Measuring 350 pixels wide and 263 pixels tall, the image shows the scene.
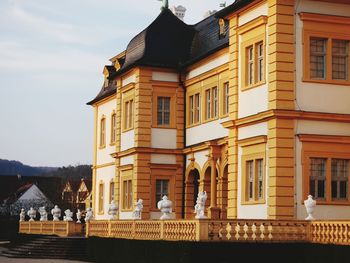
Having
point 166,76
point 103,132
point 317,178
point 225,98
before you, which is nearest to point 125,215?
point 166,76

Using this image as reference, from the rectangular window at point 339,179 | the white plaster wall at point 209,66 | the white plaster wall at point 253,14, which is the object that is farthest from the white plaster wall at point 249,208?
the white plaster wall at point 209,66

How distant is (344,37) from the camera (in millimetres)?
27938

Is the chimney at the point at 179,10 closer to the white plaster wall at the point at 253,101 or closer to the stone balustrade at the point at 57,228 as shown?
the stone balustrade at the point at 57,228

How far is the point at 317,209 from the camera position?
89.2 ft

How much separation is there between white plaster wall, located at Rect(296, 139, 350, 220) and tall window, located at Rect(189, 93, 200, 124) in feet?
38.1

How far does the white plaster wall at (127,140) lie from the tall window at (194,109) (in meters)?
3.16

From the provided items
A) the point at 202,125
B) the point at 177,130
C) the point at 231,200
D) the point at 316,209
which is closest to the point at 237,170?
the point at 231,200

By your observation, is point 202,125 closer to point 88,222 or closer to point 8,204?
point 88,222

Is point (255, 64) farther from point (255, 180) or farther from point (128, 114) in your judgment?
point (128, 114)

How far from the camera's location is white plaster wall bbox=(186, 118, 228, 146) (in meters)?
35.4

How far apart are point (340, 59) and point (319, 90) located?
55.0 inches

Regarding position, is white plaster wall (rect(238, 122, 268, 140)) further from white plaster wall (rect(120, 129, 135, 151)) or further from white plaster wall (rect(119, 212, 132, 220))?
white plaster wall (rect(119, 212, 132, 220))

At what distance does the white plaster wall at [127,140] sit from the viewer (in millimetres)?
40581

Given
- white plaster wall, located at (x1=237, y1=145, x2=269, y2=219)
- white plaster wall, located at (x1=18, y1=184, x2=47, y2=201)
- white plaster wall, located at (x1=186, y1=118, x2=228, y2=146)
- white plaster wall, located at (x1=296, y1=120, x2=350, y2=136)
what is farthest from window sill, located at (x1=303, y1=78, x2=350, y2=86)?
white plaster wall, located at (x1=18, y1=184, x2=47, y2=201)
